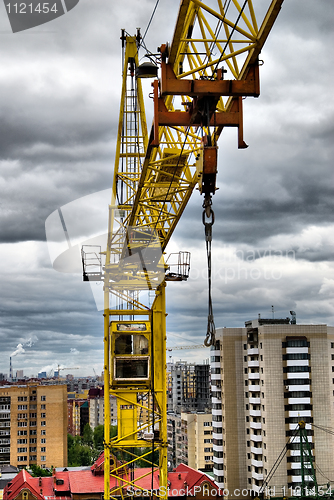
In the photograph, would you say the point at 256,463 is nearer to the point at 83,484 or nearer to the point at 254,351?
the point at 254,351

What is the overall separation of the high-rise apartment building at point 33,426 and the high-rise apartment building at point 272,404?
1820 centimetres

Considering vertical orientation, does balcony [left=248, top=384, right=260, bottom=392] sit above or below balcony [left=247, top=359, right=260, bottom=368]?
below

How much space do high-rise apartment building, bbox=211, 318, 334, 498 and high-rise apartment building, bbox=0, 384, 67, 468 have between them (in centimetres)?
1820

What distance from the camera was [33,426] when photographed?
51.5 metres

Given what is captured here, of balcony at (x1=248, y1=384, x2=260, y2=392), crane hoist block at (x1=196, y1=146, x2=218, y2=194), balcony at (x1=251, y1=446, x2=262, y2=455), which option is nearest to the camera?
crane hoist block at (x1=196, y1=146, x2=218, y2=194)

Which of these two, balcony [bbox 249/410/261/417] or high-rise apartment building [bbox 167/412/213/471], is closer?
balcony [bbox 249/410/261/417]

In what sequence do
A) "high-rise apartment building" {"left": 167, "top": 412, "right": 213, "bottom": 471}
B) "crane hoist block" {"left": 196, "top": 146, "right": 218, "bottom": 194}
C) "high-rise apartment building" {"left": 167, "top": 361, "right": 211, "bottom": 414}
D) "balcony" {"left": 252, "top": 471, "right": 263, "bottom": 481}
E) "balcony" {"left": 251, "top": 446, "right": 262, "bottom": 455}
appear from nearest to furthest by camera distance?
"crane hoist block" {"left": 196, "top": 146, "right": 218, "bottom": 194} < "balcony" {"left": 252, "top": 471, "right": 263, "bottom": 481} < "balcony" {"left": 251, "top": 446, "right": 262, "bottom": 455} < "high-rise apartment building" {"left": 167, "top": 412, "right": 213, "bottom": 471} < "high-rise apartment building" {"left": 167, "top": 361, "right": 211, "bottom": 414}

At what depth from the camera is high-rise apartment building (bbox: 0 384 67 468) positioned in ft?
165

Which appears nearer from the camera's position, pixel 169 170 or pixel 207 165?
pixel 207 165

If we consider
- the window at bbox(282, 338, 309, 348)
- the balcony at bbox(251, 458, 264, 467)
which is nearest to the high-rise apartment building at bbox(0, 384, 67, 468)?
the balcony at bbox(251, 458, 264, 467)

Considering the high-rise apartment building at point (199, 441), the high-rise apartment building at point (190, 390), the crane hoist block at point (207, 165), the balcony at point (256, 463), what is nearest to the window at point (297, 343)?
the balcony at point (256, 463)

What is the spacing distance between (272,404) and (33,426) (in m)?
25.1

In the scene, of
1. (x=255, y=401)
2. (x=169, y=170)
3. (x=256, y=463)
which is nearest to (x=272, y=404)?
(x=255, y=401)

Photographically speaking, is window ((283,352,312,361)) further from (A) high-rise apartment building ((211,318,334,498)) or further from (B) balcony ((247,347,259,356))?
(B) balcony ((247,347,259,356))
